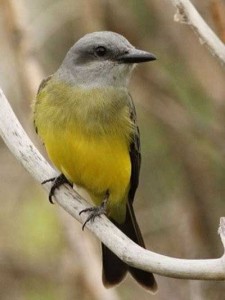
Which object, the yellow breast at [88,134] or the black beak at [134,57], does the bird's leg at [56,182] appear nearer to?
the yellow breast at [88,134]

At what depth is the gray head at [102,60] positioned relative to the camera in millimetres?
4383

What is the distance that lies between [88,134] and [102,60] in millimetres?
359

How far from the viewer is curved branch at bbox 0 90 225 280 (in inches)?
128

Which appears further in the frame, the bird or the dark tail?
the dark tail

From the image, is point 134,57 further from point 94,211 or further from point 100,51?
point 94,211

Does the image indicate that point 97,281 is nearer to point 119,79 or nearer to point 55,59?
point 119,79

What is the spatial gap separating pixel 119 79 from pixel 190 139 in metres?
1.18

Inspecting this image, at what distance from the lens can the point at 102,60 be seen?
444 cm

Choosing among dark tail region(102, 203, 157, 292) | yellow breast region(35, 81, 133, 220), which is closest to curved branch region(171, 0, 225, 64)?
yellow breast region(35, 81, 133, 220)

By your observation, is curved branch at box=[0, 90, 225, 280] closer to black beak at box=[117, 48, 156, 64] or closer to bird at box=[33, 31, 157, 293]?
bird at box=[33, 31, 157, 293]

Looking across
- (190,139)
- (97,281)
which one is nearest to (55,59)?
(190,139)

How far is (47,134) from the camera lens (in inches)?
173

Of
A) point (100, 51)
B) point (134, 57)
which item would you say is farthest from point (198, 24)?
point (100, 51)

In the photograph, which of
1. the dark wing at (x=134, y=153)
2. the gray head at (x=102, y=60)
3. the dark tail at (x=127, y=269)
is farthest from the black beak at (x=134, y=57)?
the dark tail at (x=127, y=269)
